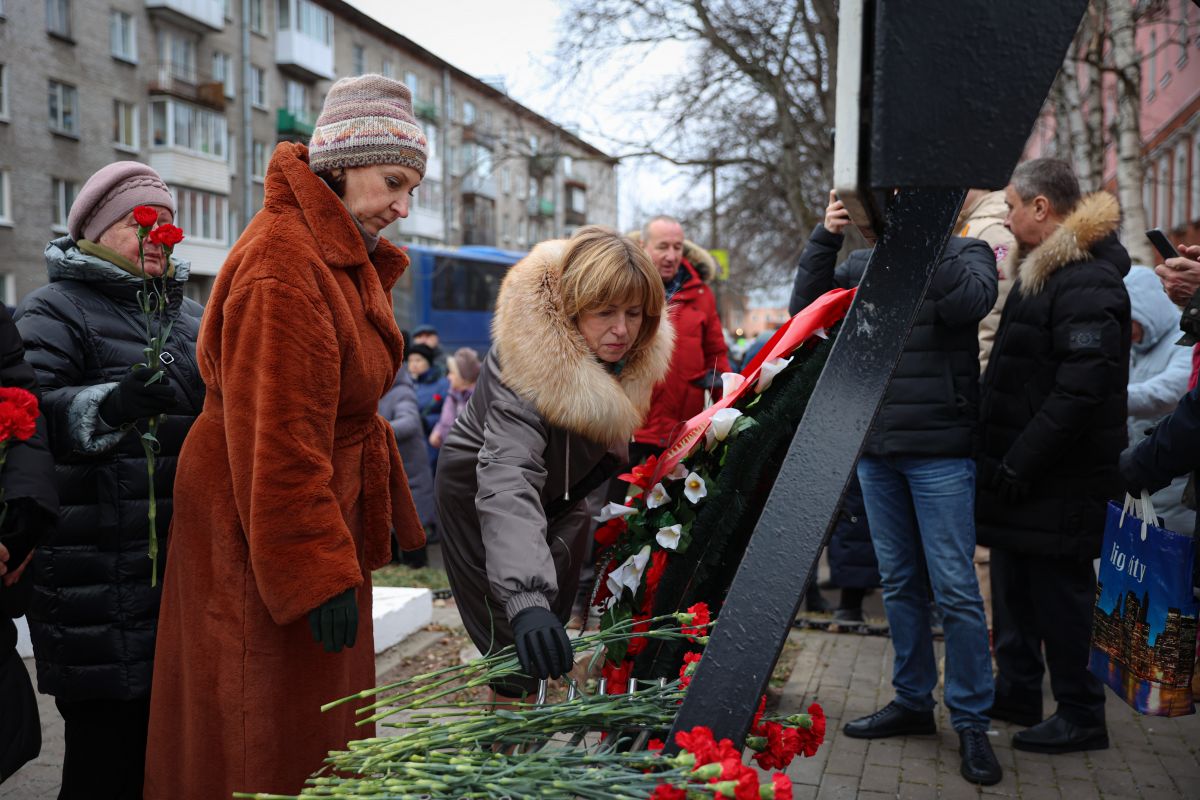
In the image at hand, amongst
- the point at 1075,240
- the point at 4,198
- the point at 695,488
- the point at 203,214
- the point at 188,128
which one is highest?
the point at 188,128

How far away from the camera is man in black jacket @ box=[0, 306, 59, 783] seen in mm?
2289

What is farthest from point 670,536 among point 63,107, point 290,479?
point 63,107

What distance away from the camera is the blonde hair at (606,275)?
2645 mm

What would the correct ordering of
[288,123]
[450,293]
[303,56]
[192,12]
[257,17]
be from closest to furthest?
[450,293], [192,12], [257,17], [288,123], [303,56]

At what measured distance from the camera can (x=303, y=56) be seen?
37219 mm

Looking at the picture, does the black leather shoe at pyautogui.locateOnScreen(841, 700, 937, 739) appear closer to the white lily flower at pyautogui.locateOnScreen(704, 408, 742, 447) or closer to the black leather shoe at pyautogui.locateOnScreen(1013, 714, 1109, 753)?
the black leather shoe at pyautogui.locateOnScreen(1013, 714, 1109, 753)

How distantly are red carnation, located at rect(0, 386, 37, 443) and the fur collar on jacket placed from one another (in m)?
1.06

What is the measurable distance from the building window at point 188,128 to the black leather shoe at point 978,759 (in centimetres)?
3192

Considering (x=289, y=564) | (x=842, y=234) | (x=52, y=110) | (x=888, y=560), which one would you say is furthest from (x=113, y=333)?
(x=52, y=110)

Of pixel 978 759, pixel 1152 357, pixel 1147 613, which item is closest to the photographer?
pixel 1147 613

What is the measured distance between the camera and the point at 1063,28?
1.44 metres

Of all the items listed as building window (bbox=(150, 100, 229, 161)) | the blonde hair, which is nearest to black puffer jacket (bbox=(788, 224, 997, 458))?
the blonde hair

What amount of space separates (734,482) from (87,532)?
5.59ft

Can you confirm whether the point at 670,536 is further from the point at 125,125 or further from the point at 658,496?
the point at 125,125
